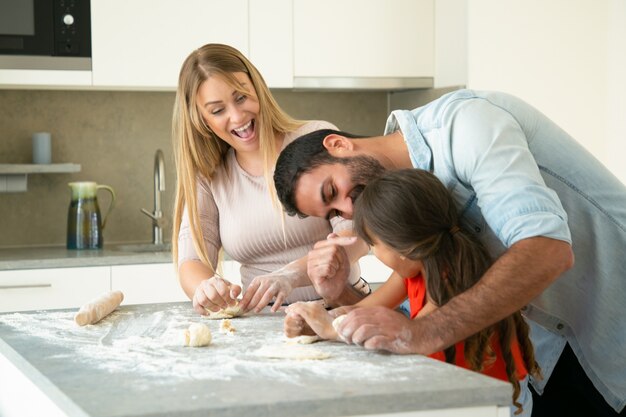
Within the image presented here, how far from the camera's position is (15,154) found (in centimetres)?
366

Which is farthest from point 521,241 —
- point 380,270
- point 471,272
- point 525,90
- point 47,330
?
point 525,90

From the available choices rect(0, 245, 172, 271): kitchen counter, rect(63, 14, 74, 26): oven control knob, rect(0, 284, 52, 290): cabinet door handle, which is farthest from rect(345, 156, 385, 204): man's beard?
rect(63, 14, 74, 26): oven control knob

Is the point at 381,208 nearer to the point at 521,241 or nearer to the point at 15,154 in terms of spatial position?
the point at 521,241

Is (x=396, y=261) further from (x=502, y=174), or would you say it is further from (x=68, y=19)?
(x=68, y=19)

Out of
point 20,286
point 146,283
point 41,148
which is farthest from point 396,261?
point 41,148

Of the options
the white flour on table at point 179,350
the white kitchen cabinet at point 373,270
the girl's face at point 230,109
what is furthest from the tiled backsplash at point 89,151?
the white flour on table at point 179,350

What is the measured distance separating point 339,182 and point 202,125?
666mm

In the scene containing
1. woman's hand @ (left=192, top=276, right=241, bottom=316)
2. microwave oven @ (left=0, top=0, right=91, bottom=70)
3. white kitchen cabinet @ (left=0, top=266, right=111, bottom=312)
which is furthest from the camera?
microwave oven @ (left=0, top=0, right=91, bottom=70)

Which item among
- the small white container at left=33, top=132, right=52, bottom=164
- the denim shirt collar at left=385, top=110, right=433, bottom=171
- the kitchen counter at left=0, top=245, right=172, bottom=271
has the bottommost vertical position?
the kitchen counter at left=0, top=245, right=172, bottom=271

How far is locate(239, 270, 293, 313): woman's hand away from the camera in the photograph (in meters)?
Result: 1.91

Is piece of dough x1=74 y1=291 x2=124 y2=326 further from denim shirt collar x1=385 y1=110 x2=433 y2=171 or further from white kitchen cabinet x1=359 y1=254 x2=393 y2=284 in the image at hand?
white kitchen cabinet x1=359 y1=254 x2=393 y2=284

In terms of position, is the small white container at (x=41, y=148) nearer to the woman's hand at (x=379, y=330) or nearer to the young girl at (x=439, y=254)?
the young girl at (x=439, y=254)

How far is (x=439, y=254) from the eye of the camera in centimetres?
155

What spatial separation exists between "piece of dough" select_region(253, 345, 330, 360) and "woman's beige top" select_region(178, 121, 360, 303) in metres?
0.77
